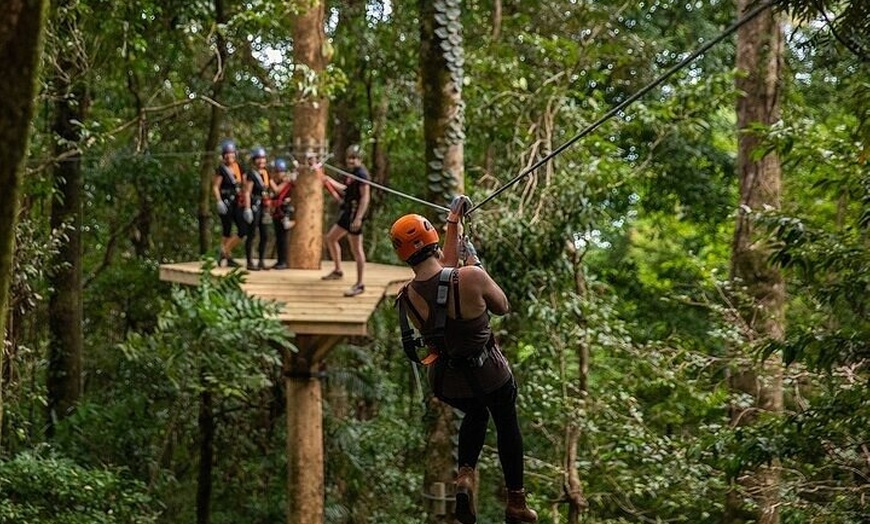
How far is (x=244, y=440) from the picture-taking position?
1274 cm

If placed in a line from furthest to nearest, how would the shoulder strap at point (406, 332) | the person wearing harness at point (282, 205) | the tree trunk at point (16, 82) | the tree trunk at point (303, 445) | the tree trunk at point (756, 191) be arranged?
the person wearing harness at point (282, 205), the tree trunk at point (303, 445), the tree trunk at point (756, 191), the shoulder strap at point (406, 332), the tree trunk at point (16, 82)

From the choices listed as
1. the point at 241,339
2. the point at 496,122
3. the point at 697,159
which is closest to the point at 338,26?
the point at 496,122

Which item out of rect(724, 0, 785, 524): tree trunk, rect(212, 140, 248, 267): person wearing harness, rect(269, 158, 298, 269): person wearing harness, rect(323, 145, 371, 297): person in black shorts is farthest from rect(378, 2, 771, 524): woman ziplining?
rect(269, 158, 298, 269): person wearing harness

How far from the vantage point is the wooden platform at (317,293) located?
24.7ft

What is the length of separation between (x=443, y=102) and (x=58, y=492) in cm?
444

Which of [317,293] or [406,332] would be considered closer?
[406,332]

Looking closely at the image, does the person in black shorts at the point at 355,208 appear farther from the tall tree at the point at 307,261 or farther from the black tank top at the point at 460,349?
the black tank top at the point at 460,349

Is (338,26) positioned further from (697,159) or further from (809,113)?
(809,113)

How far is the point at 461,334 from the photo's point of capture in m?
3.66

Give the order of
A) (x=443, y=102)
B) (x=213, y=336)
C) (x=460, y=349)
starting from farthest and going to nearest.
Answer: (x=213, y=336), (x=443, y=102), (x=460, y=349)

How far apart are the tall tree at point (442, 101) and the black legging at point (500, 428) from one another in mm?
3247

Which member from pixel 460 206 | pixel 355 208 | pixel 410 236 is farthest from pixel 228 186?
pixel 410 236

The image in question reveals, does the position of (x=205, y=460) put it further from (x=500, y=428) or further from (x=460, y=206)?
(x=460, y=206)

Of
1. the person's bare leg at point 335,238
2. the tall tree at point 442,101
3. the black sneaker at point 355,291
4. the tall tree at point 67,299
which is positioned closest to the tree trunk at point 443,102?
the tall tree at point 442,101
